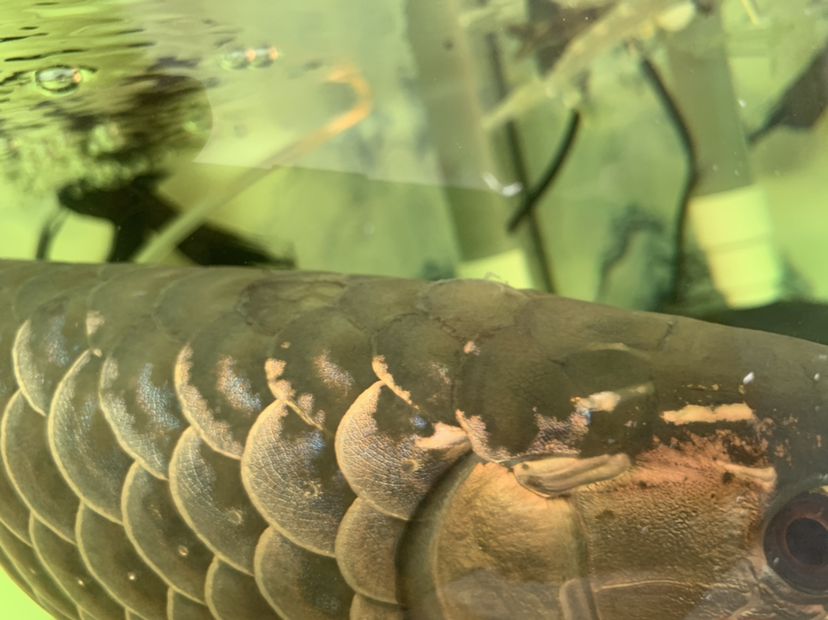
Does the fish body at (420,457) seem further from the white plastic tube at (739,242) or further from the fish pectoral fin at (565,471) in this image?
the white plastic tube at (739,242)

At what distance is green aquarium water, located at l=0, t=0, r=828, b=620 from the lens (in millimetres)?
451

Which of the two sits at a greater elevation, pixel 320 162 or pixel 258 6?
pixel 258 6

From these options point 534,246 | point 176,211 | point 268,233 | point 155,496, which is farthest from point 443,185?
point 155,496

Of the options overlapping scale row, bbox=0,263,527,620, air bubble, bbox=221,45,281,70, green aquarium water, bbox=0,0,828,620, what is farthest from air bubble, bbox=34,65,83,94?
overlapping scale row, bbox=0,263,527,620

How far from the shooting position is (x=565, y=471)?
0.39 metres

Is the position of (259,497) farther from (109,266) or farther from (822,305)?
(822,305)

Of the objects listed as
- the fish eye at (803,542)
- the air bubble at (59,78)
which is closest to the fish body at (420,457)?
the fish eye at (803,542)

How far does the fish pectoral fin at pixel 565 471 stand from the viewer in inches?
15.1

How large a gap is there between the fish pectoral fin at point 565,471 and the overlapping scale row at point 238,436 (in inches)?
1.5

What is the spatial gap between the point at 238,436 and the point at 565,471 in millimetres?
203

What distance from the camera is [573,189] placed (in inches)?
35.9

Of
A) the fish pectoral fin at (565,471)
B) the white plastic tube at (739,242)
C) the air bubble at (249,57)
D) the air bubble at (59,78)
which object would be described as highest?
the air bubble at (59,78)

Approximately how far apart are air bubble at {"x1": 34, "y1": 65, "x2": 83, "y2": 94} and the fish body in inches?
14.3

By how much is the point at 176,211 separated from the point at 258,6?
39 centimetres
